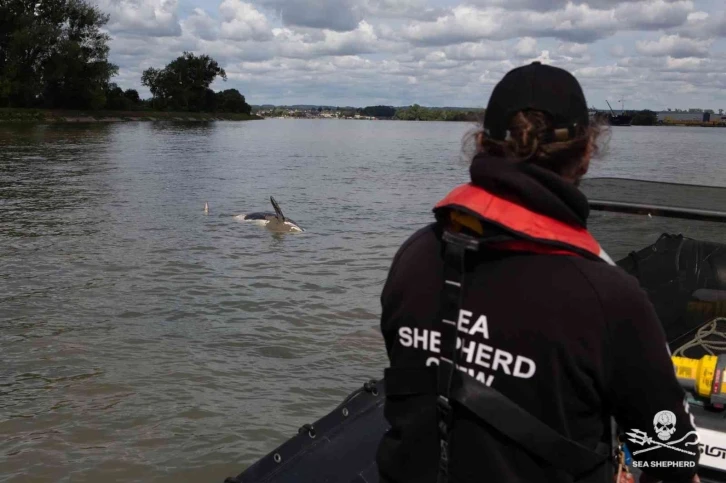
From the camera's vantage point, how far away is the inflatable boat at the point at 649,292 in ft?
10.9

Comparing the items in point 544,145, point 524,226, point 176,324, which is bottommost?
point 176,324

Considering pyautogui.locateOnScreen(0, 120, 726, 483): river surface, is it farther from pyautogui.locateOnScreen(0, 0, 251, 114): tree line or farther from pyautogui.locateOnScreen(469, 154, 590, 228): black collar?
pyautogui.locateOnScreen(0, 0, 251, 114): tree line

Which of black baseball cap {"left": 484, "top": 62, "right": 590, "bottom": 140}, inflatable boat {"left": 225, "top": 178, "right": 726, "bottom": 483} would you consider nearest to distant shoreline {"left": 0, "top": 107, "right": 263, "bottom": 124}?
inflatable boat {"left": 225, "top": 178, "right": 726, "bottom": 483}

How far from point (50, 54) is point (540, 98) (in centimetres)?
8092

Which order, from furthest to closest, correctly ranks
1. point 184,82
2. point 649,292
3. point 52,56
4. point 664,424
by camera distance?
point 184,82 < point 52,56 < point 649,292 < point 664,424

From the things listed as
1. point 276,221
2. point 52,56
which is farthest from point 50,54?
point 276,221

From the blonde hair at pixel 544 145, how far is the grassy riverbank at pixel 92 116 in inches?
2708

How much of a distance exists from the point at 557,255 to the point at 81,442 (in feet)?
17.0

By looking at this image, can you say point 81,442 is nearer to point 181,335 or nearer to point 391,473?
point 181,335

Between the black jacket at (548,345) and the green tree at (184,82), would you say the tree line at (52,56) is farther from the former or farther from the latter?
the black jacket at (548,345)

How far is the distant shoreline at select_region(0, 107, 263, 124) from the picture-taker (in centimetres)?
6644

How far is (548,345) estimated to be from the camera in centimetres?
166

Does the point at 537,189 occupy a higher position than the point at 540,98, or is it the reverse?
the point at 540,98

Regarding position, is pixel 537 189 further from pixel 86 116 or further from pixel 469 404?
pixel 86 116
